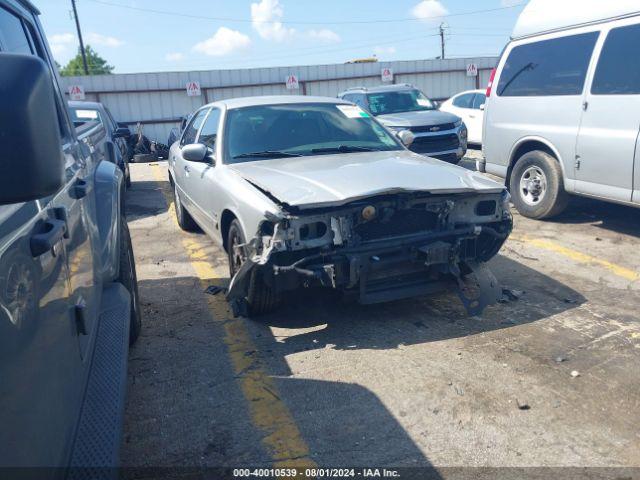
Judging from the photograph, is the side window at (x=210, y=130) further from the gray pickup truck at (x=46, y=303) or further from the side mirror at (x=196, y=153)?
the gray pickup truck at (x=46, y=303)

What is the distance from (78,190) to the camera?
255 centimetres

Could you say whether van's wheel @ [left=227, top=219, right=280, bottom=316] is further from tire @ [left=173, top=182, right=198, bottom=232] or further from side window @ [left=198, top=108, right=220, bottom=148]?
tire @ [left=173, top=182, right=198, bottom=232]

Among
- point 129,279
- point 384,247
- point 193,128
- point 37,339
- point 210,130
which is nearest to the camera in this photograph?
point 37,339

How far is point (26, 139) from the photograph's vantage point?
1171 millimetres

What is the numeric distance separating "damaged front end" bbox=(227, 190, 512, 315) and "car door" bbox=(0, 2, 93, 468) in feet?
5.88

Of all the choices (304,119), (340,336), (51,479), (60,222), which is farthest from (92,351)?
(304,119)

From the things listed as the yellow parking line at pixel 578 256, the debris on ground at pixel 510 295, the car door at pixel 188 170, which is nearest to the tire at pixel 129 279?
the car door at pixel 188 170

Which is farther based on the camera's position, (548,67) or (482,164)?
(482,164)

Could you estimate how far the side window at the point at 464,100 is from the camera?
1424 centimetres

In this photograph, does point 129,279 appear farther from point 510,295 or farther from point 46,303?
point 510,295

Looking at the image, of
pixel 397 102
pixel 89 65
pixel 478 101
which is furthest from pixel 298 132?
pixel 89 65

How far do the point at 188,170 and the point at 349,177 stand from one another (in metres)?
2.56

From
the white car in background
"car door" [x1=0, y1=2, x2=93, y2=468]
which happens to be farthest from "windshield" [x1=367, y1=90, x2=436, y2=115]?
"car door" [x1=0, y1=2, x2=93, y2=468]

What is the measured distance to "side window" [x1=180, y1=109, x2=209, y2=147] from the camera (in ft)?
20.7
